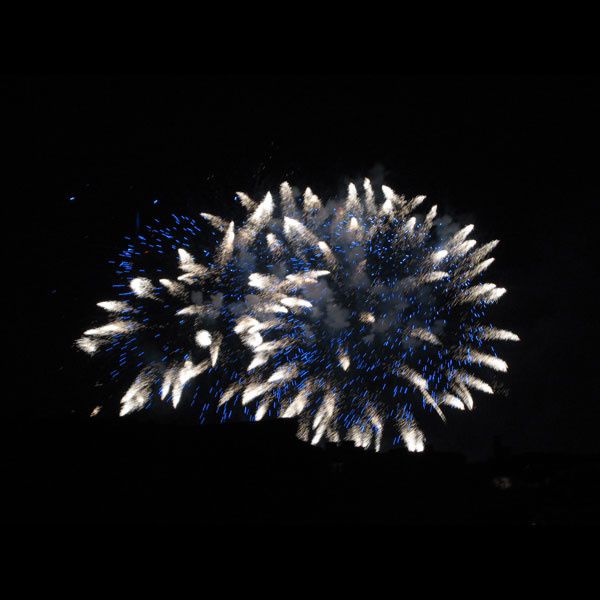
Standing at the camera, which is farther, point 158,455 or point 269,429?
point 269,429

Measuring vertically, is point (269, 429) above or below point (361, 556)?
above

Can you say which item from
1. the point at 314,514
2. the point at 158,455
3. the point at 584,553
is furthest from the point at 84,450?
the point at 584,553

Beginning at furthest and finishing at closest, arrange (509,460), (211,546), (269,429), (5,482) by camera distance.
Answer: (509,460) → (269,429) → (5,482) → (211,546)

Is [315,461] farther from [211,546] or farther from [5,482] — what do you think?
[211,546]

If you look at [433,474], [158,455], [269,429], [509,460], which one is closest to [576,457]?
[509,460]

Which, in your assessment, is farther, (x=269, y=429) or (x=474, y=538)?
(x=269, y=429)

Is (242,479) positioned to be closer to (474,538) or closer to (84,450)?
(84,450)

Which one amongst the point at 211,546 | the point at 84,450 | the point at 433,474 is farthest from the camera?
the point at 433,474

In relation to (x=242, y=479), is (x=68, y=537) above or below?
below

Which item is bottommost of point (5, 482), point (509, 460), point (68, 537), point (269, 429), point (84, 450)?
point (68, 537)
